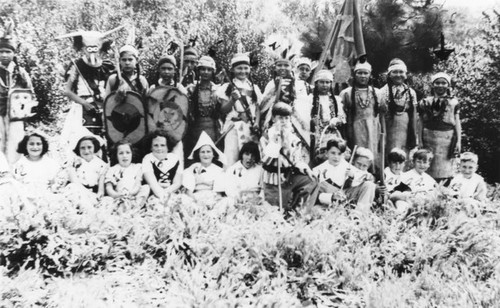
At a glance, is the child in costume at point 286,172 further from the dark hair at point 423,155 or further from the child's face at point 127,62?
the child's face at point 127,62

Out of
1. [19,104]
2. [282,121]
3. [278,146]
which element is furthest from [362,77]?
[19,104]

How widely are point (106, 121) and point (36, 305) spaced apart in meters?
2.95

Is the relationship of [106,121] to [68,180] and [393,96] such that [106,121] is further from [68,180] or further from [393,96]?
[393,96]

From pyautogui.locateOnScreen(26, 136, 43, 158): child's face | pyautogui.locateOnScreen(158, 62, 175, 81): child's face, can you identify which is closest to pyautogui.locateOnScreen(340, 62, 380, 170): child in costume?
pyautogui.locateOnScreen(158, 62, 175, 81): child's face

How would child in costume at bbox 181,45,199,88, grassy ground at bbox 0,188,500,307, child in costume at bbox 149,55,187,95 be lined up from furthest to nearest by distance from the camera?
child in costume at bbox 181,45,199,88 < child in costume at bbox 149,55,187,95 < grassy ground at bbox 0,188,500,307

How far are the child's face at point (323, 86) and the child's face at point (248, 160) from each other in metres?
1.21

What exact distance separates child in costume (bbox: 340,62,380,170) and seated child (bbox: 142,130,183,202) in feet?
6.98

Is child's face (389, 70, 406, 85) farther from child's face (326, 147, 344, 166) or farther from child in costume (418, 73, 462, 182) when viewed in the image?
child's face (326, 147, 344, 166)

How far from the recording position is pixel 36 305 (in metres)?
3.83

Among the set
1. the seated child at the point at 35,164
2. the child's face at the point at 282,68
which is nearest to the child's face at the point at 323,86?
the child's face at the point at 282,68

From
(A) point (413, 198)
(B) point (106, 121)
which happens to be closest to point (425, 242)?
(A) point (413, 198)

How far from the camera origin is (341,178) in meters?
6.23

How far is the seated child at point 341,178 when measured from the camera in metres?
6.10

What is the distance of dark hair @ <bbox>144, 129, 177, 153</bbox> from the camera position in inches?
251
